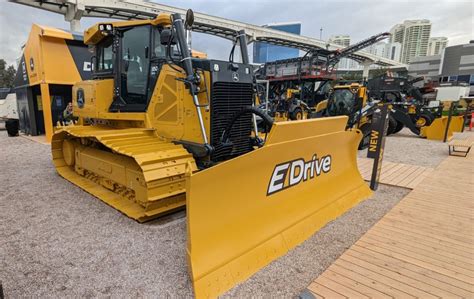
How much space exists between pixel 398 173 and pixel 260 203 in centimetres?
428

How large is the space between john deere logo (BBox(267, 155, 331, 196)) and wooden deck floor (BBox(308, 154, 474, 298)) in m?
0.82

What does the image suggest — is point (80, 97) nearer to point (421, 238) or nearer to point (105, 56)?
point (105, 56)

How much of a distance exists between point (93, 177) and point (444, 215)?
5182 millimetres

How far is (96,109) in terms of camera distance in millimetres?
4750

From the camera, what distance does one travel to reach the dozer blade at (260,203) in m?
2.07

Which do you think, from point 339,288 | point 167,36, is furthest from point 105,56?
point 339,288

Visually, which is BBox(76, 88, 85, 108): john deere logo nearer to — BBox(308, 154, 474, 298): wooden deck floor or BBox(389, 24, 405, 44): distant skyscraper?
BBox(308, 154, 474, 298): wooden deck floor

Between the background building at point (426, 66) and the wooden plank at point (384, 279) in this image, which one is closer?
the wooden plank at point (384, 279)

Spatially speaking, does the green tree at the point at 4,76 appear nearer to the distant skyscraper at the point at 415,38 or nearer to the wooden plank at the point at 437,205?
the wooden plank at the point at 437,205

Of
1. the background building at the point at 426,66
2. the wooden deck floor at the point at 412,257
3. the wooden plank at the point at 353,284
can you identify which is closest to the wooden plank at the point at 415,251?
the wooden deck floor at the point at 412,257

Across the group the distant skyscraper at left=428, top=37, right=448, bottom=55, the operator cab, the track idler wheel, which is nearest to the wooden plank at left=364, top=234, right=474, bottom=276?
the operator cab

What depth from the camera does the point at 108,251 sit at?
8.95 feet

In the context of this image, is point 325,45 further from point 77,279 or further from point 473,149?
point 77,279

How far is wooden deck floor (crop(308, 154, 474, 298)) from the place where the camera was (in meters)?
2.13
